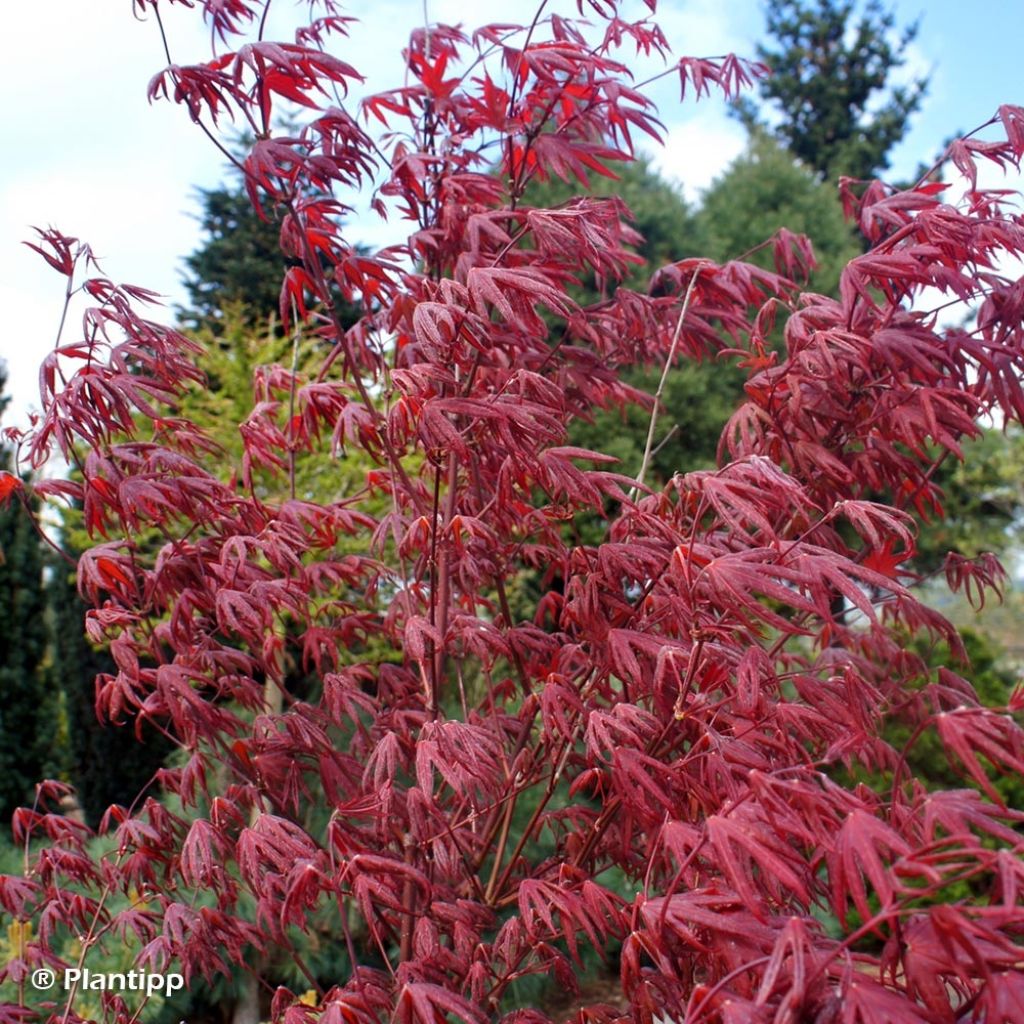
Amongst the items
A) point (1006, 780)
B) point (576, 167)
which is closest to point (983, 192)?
point (576, 167)

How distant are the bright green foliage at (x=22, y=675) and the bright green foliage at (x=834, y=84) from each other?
14968mm

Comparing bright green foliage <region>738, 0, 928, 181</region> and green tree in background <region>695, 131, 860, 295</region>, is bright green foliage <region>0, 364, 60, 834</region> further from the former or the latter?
bright green foliage <region>738, 0, 928, 181</region>

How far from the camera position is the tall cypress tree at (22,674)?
5.72 m

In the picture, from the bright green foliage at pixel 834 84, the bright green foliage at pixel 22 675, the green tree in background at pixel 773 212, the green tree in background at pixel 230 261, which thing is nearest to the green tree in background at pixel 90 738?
the bright green foliage at pixel 22 675

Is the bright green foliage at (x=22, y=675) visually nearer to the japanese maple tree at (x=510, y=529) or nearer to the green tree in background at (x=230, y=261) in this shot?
the green tree in background at (x=230, y=261)

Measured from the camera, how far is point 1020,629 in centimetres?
1609

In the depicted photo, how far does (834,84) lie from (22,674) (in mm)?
16738

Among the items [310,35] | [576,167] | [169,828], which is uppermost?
[310,35]

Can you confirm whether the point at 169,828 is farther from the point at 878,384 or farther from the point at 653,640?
the point at 878,384

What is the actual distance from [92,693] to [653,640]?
500cm

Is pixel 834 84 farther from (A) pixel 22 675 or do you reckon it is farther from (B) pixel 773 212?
(A) pixel 22 675

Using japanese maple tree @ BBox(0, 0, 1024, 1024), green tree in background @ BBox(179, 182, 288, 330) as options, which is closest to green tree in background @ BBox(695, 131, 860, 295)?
green tree in background @ BBox(179, 182, 288, 330)

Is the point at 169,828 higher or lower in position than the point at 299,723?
lower

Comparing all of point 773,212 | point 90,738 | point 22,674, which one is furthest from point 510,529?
point 773,212
